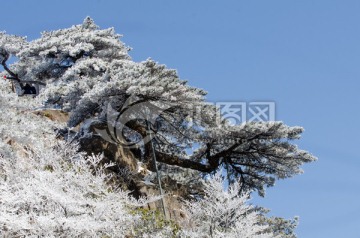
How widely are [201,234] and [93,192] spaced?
11.0 ft

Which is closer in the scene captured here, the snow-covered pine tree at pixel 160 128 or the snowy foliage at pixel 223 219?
the snowy foliage at pixel 223 219

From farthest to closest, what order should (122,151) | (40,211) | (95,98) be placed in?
1. (122,151)
2. (95,98)
3. (40,211)

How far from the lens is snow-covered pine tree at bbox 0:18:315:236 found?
2261cm

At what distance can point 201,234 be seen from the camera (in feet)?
50.8

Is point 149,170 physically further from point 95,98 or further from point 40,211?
point 40,211

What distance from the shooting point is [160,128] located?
25.6 metres

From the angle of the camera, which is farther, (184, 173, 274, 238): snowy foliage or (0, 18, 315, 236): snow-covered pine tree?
(0, 18, 315, 236): snow-covered pine tree

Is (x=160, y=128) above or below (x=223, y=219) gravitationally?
above

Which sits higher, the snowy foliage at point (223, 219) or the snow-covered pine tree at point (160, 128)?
the snow-covered pine tree at point (160, 128)

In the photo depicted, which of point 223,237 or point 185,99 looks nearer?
point 223,237

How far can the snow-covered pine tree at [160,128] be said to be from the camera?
22.6 meters

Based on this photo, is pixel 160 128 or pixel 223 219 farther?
pixel 160 128

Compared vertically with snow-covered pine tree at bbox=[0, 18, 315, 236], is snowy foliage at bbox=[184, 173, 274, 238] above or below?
below

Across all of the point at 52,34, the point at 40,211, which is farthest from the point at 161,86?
the point at 52,34
